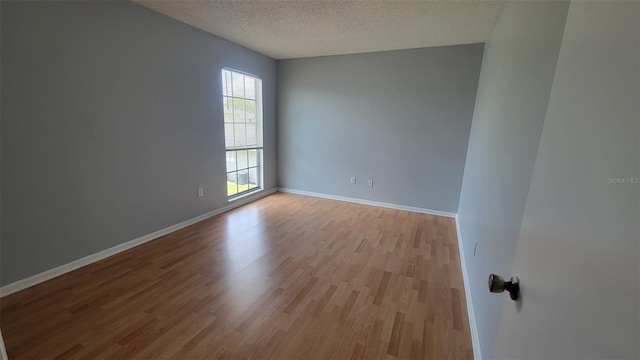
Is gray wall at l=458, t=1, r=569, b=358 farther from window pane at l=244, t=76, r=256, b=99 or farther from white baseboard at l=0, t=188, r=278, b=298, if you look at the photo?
window pane at l=244, t=76, r=256, b=99

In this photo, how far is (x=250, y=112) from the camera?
174 inches

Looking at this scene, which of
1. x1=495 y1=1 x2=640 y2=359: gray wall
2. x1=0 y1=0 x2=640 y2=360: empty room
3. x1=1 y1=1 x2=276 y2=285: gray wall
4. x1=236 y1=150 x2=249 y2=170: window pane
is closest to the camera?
x1=495 y1=1 x2=640 y2=359: gray wall

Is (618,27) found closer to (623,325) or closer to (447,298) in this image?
(623,325)

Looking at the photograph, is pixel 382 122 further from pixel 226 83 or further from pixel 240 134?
pixel 226 83

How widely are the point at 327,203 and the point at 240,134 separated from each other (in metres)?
1.83

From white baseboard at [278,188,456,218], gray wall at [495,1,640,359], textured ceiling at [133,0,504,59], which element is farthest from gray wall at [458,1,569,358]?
white baseboard at [278,188,456,218]

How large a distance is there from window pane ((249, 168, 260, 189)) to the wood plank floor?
1621mm

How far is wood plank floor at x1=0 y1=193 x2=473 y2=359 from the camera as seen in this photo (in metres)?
1.63

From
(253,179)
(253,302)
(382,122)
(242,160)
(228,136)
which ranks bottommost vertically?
(253,302)

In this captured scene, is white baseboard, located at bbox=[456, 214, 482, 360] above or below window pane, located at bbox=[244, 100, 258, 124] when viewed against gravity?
below

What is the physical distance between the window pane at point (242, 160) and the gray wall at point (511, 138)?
3.44m

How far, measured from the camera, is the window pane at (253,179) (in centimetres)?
474

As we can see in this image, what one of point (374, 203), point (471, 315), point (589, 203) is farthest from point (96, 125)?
point (374, 203)

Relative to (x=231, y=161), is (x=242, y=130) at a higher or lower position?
higher
